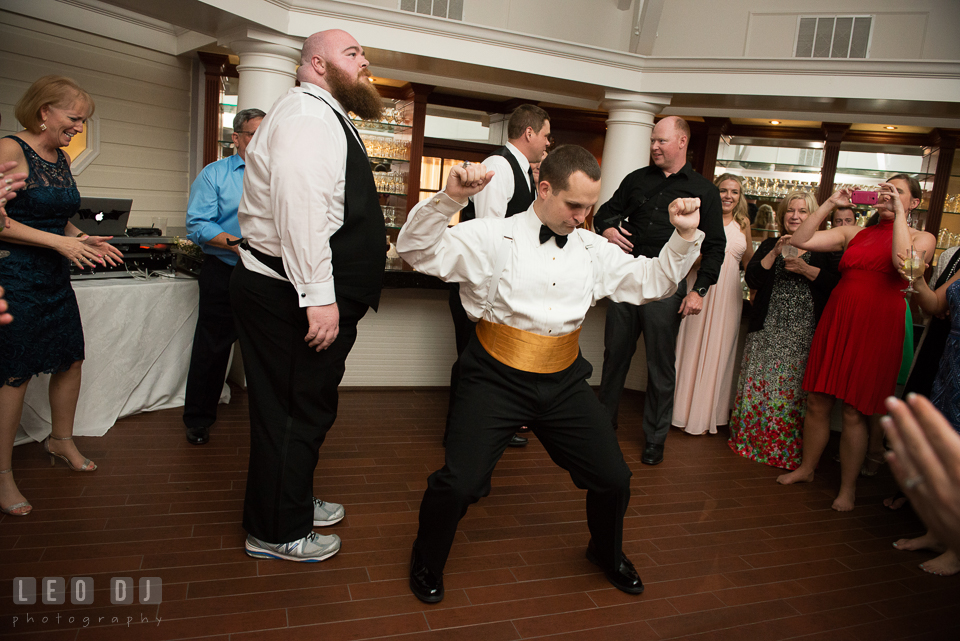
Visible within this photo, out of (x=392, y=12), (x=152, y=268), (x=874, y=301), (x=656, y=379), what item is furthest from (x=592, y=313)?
(x=152, y=268)

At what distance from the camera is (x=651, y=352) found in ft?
12.6

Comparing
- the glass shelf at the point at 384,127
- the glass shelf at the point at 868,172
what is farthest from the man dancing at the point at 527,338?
the glass shelf at the point at 868,172

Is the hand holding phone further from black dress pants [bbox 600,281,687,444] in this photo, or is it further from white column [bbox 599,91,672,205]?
white column [bbox 599,91,672,205]

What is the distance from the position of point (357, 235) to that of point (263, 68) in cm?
277

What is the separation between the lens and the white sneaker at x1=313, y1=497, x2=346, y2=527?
2.66 metres

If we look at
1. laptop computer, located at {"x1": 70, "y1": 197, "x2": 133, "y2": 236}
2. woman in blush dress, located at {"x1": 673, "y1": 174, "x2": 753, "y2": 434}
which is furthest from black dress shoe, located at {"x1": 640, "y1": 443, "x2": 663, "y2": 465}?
laptop computer, located at {"x1": 70, "y1": 197, "x2": 133, "y2": 236}

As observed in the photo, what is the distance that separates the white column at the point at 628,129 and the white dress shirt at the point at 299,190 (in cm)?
352

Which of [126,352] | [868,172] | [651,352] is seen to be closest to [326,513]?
[126,352]

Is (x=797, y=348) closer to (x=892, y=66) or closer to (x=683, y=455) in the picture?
(x=683, y=455)

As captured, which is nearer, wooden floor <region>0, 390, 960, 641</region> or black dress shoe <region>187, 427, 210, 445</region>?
wooden floor <region>0, 390, 960, 641</region>

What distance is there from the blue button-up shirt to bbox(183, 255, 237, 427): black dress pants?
10 centimetres

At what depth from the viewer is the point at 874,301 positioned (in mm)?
3262

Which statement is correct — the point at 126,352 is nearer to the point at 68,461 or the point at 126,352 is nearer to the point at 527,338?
the point at 68,461

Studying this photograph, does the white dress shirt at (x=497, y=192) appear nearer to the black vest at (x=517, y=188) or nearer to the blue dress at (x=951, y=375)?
the black vest at (x=517, y=188)
